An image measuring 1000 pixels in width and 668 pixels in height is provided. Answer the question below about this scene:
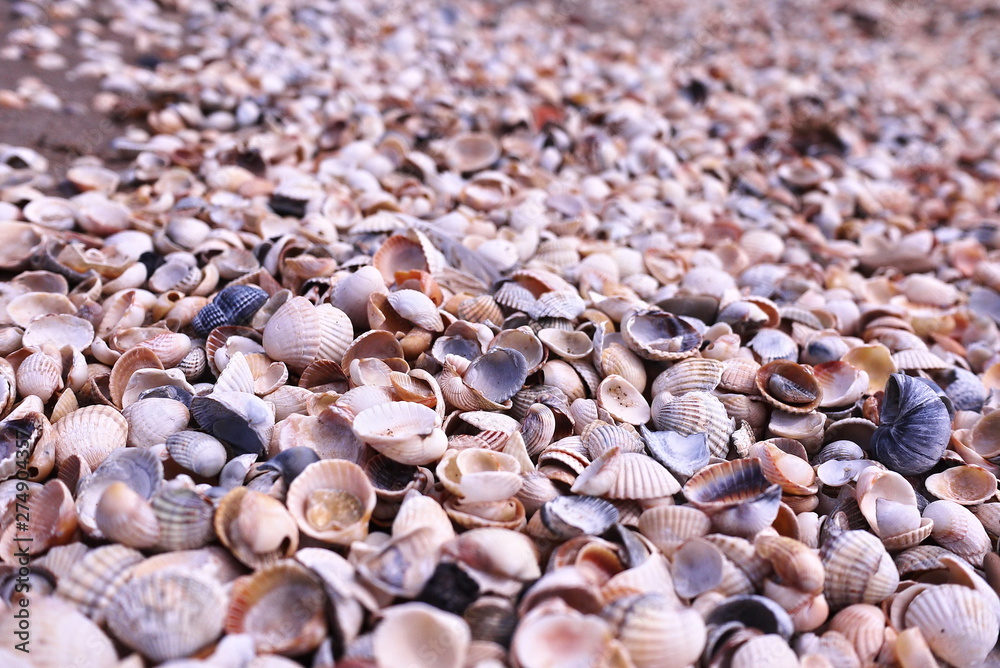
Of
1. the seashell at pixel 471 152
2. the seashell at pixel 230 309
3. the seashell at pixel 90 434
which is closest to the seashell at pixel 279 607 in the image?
the seashell at pixel 90 434

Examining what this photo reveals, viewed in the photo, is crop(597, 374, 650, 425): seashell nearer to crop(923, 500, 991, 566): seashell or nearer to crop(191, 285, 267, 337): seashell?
crop(923, 500, 991, 566): seashell

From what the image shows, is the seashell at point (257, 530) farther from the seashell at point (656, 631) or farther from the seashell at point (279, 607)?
the seashell at point (656, 631)

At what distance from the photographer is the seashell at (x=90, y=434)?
189 cm

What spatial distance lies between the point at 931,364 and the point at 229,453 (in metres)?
2.43

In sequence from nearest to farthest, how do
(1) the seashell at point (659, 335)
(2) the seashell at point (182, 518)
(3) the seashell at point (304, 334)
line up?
(2) the seashell at point (182, 518) → (3) the seashell at point (304, 334) → (1) the seashell at point (659, 335)

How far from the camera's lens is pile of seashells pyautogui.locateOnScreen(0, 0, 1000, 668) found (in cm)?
152

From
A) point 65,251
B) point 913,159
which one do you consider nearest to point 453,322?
point 65,251

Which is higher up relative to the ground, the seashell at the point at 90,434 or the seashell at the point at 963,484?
the seashell at the point at 963,484

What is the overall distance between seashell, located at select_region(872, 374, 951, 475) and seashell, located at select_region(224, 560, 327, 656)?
1.72m

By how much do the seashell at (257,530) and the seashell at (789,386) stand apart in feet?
5.03

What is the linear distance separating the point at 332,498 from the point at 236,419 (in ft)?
1.32


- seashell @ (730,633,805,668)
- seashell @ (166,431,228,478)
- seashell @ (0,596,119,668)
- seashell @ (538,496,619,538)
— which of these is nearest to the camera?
seashell @ (0,596,119,668)

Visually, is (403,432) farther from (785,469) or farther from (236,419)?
(785,469)

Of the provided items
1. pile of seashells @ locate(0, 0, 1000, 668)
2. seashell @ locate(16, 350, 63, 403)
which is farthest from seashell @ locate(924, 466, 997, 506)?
seashell @ locate(16, 350, 63, 403)
